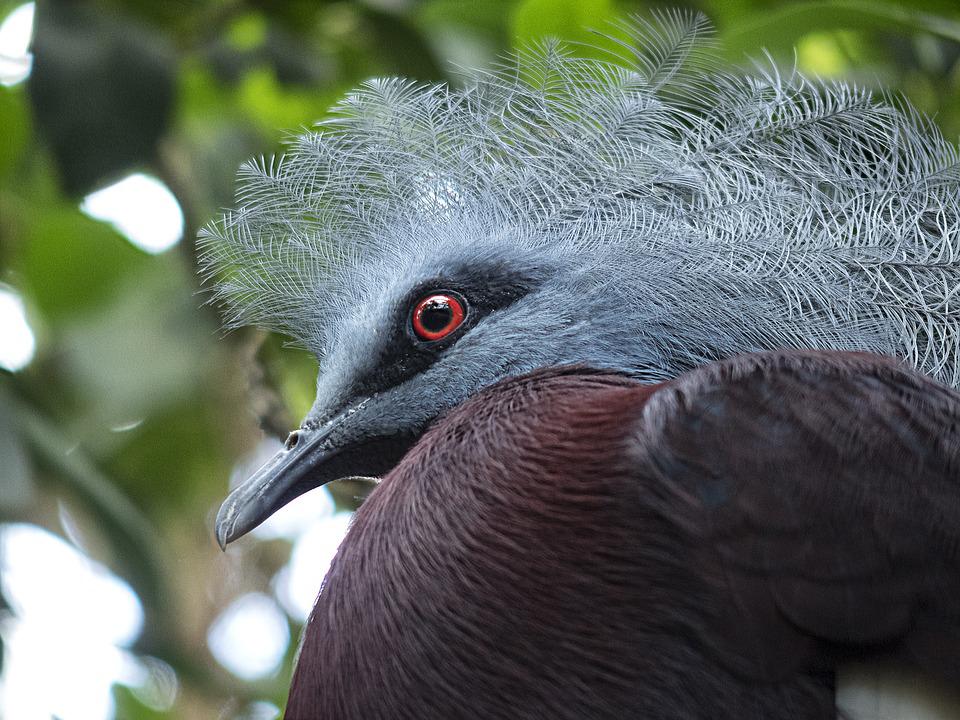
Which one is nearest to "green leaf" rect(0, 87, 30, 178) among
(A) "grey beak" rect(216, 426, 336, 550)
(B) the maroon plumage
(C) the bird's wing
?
(A) "grey beak" rect(216, 426, 336, 550)

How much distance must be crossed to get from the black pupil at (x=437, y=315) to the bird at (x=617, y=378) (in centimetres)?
1

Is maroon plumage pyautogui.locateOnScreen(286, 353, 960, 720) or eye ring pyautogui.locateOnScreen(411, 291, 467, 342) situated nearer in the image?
maroon plumage pyautogui.locateOnScreen(286, 353, 960, 720)

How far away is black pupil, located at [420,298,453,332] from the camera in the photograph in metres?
1.82

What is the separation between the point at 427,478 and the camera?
156 cm

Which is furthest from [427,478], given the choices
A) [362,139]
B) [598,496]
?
[362,139]

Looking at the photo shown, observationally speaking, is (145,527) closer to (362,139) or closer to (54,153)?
(54,153)

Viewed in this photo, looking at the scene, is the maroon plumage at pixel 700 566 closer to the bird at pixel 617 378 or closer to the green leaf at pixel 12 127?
the bird at pixel 617 378

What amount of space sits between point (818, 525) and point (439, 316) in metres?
0.72

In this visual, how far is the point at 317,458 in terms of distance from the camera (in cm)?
183

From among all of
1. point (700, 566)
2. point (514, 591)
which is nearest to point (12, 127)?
point (514, 591)

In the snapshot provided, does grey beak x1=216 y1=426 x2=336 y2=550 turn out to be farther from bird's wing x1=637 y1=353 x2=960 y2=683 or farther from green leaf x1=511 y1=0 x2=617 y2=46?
green leaf x1=511 y1=0 x2=617 y2=46

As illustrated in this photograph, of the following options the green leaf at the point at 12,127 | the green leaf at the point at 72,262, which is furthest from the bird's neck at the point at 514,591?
the green leaf at the point at 12,127

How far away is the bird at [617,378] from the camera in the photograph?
1.34 meters

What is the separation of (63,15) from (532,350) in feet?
4.74
